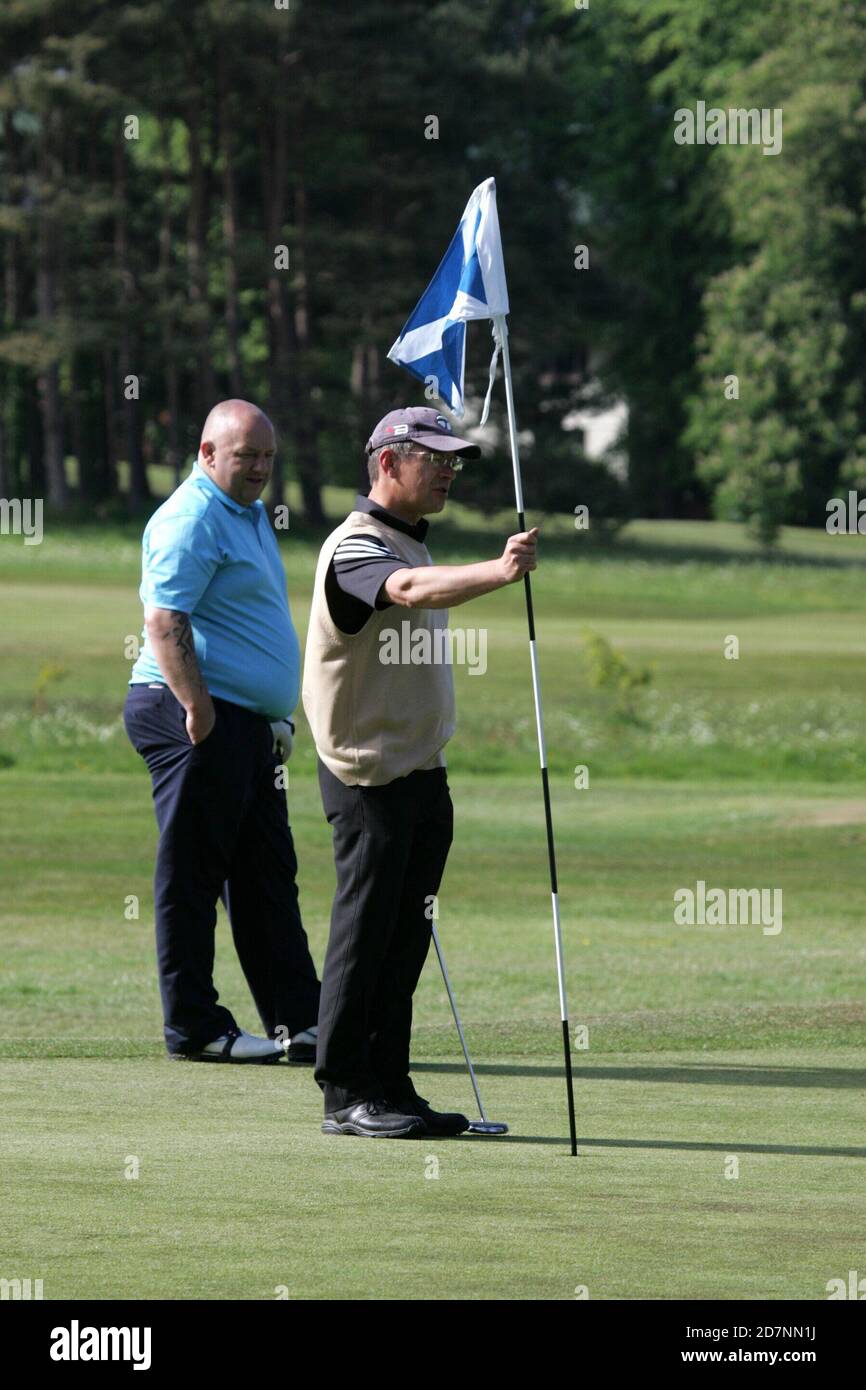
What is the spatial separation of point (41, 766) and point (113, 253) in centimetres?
3615

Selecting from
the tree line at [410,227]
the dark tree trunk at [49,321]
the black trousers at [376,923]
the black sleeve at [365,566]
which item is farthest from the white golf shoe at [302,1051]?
the dark tree trunk at [49,321]

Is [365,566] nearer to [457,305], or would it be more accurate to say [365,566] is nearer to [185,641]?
[457,305]

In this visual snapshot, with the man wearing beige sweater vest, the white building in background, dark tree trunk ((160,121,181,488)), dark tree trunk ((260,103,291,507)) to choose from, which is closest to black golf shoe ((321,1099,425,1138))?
the man wearing beige sweater vest

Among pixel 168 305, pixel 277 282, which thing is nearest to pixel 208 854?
pixel 168 305

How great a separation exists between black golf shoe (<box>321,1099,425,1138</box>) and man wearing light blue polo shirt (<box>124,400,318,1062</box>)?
161 centimetres

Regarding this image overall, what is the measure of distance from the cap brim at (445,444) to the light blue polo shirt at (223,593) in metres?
1.91

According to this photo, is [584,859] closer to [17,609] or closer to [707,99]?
[17,609]

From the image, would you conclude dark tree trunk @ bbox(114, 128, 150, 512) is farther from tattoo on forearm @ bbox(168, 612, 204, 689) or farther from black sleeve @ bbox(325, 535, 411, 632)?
black sleeve @ bbox(325, 535, 411, 632)

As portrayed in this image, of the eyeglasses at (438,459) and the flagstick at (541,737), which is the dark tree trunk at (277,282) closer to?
the flagstick at (541,737)

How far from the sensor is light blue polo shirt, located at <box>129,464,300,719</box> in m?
8.04

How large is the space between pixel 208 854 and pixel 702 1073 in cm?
183

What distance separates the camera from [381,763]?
6.40 m

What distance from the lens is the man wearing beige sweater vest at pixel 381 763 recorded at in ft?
20.6
